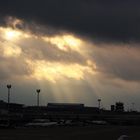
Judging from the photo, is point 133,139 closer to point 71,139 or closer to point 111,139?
point 111,139

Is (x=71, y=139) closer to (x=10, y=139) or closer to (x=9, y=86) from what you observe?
(x=10, y=139)

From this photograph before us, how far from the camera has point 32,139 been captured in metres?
71.8

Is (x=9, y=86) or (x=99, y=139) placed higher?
(x=9, y=86)

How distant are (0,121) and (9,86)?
3678 centimetres

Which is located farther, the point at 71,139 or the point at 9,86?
the point at 9,86

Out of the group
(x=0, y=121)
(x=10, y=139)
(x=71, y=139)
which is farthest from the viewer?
(x=0, y=121)

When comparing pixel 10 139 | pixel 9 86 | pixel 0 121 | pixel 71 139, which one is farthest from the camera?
pixel 9 86

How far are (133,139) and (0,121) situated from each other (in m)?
88.8

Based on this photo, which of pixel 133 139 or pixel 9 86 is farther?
pixel 9 86

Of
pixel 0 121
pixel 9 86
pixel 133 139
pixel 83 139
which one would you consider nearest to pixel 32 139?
pixel 83 139

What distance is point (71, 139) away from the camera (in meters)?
76.2

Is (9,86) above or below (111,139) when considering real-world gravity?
above

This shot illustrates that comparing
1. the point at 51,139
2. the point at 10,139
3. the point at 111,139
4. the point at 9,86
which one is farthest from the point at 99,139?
the point at 9,86

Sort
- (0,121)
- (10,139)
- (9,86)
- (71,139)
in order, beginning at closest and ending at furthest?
1. (10,139)
2. (71,139)
3. (0,121)
4. (9,86)
